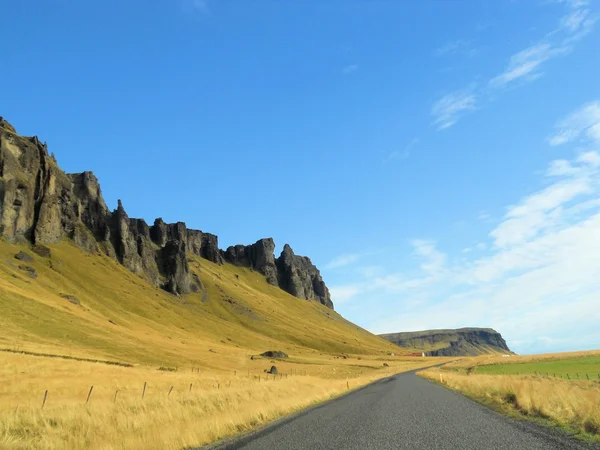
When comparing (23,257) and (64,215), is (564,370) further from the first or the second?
(64,215)

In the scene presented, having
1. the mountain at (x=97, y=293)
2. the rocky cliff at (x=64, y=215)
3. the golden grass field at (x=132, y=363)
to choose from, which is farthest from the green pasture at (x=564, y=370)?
the rocky cliff at (x=64, y=215)

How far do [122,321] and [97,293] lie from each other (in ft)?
67.5

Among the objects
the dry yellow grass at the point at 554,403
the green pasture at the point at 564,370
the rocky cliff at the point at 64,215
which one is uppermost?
the rocky cliff at the point at 64,215

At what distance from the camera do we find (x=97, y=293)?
12556 centimetres

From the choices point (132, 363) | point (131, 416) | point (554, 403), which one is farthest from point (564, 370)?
point (132, 363)

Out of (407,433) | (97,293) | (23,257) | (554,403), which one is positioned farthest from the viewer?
(97,293)

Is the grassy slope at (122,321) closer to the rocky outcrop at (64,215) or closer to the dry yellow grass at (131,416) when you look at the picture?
the rocky outcrop at (64,215)

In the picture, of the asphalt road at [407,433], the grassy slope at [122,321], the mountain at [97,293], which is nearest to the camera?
the asphalt road at [407,433]

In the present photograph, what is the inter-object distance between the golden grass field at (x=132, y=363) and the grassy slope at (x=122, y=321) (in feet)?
1.52

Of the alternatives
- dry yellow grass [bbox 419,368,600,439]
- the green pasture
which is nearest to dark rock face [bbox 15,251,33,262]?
the green pasture

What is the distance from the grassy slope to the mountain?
38 cm

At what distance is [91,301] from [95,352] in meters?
57.1

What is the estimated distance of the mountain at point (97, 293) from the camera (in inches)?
2948

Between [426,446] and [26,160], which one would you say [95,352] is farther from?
[26,160]
